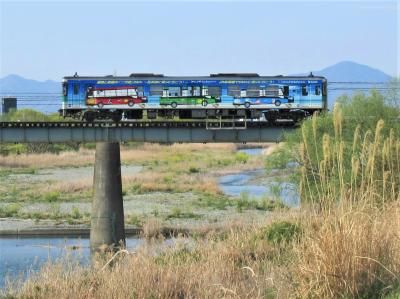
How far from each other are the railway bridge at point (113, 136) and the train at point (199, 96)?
293 cm

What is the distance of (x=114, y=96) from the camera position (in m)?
42.0

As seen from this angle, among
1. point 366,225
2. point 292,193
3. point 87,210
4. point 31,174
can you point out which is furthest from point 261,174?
point 366,225

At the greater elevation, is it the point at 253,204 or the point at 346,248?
the point at 346,248

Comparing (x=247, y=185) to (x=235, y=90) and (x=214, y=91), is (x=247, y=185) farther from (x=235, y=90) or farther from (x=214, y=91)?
(x=235, y=90)

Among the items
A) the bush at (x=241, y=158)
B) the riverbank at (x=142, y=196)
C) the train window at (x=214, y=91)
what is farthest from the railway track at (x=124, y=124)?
the bush at (x=241, y=158)

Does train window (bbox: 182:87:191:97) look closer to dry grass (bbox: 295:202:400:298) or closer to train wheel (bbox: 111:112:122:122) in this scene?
train wheel (bbox: 111:112:122:122)

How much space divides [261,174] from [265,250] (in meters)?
60.9

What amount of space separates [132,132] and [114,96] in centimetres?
476

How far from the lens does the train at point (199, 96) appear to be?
41.8 meters

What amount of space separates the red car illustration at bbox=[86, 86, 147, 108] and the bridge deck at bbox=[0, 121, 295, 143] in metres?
4.11

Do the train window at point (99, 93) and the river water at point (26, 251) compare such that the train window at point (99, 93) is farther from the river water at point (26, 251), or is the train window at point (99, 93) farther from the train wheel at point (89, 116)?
the river water at point (26, 251)

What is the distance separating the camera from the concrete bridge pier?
1420 inches

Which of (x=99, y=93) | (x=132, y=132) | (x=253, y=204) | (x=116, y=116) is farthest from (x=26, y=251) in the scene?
(x=253, y=204)

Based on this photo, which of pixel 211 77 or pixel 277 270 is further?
pixel 211 77
